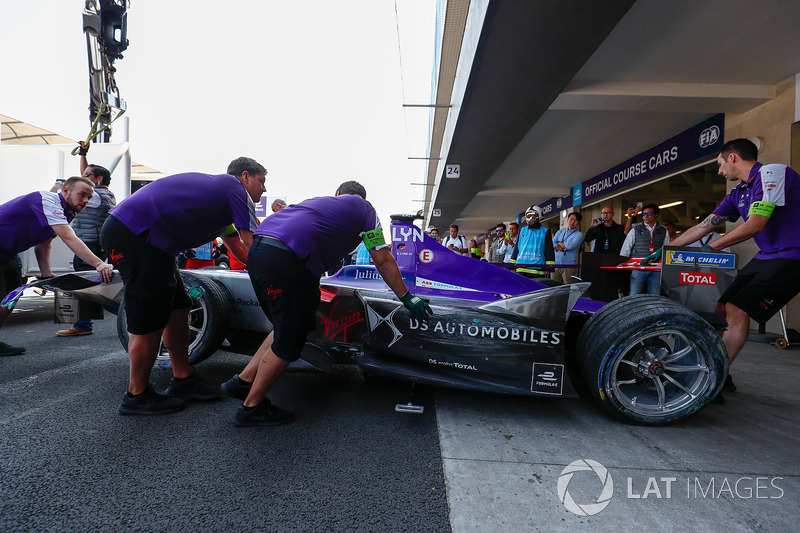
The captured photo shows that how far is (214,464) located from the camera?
166cm

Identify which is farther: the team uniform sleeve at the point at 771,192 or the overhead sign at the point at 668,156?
the overhead sign at the point at 668,156

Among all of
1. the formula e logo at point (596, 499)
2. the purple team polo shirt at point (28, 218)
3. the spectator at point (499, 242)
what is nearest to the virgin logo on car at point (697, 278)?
the formula e logo at point (596, 499)

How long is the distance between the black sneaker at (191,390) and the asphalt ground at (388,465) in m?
0.09

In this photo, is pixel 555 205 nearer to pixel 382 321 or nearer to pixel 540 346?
pixel 540 346

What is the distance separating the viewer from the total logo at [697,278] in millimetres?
2637

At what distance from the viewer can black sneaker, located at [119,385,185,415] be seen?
2162 mm

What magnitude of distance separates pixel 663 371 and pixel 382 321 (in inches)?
60.2

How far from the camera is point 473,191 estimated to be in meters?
14.3

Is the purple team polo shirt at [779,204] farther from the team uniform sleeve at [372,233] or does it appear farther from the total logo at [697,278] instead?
the team uniform sleeve at [372,233]

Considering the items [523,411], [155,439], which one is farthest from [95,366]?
[523,411]

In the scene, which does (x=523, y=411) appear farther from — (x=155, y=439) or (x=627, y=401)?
(x=155, y=439)

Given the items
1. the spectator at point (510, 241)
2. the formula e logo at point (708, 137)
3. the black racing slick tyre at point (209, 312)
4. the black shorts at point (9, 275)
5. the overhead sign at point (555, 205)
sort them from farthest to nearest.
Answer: the overhead sign at point (555, 205), the spectator at point (510, 241), the formula e logo at point (708, 137), the black shorts at point (9, 275), the black racing slick tyre at point (209, 312)

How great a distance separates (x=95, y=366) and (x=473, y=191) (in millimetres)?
12772

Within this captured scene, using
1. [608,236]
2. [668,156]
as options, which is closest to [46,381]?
[608,236]
